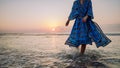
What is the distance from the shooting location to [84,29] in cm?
621

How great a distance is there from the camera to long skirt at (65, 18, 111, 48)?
20.2ft

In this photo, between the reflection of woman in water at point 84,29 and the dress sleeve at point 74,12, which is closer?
the reflection of woman in water at point 84,29

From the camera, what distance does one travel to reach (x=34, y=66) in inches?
184

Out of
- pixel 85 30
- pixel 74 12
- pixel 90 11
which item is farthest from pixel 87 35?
pixel 74 12

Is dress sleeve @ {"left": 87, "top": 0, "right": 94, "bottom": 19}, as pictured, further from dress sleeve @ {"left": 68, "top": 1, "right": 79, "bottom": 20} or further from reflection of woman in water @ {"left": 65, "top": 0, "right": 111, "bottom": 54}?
dress sleeve @ {"left": 68, "top": 1, "right": 79, "bottom": 20}

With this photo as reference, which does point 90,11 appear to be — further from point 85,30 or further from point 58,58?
point 58,58

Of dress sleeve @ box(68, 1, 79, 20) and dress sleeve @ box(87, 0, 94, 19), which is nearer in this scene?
dress sleeve @ box(87, 0, 94, 19)

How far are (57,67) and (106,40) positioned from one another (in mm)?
2284

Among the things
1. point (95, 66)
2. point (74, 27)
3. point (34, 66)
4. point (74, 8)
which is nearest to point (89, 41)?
point (74, 27)

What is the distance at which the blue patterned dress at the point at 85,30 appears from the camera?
242 inches

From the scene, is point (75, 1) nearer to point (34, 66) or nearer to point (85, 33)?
point (85, 33)

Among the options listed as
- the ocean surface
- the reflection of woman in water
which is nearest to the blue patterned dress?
the reflection of woman in water

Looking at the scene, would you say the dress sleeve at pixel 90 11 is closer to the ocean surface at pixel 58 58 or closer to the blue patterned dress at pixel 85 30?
the blue patterned dress at pixel 85 30

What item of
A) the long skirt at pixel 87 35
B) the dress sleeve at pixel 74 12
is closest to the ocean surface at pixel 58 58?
the long skirt at pixel 87 35
